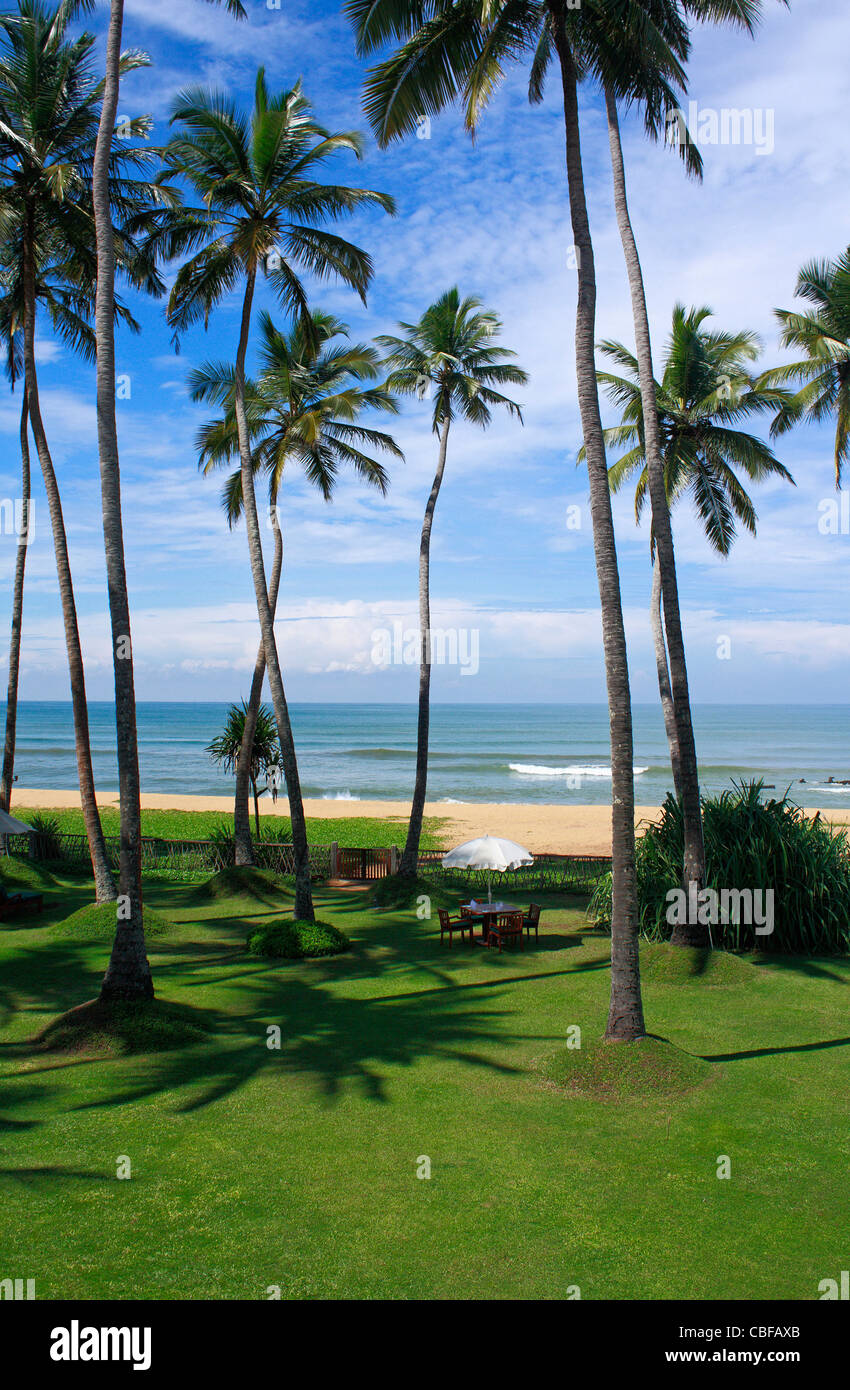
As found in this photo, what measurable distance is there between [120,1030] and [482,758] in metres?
74.9

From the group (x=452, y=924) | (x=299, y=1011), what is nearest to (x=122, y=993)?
(x=299, y=1011)

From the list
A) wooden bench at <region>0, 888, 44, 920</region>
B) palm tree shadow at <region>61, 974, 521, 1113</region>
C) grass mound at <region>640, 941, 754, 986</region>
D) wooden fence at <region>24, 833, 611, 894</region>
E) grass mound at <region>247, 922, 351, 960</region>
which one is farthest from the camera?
wooden fence at <region>24, 833, 611, 894</region>

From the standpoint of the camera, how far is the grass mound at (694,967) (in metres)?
13.2

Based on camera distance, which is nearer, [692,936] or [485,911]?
[692,936]

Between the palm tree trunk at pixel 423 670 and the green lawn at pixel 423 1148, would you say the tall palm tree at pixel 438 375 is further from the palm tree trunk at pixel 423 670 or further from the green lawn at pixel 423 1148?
the green lawn at pixel 423 1148

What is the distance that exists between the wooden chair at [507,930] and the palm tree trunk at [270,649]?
3.42 meters

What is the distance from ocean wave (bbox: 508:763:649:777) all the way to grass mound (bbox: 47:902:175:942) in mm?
53497

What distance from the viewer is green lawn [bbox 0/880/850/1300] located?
566 centimetres

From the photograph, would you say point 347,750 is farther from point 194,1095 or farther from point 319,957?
point 194,1095

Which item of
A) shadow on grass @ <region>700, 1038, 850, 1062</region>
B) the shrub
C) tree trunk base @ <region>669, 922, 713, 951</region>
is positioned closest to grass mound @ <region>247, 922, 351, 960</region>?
tree trunk base @ <region>669, 922, 713, 951</region>

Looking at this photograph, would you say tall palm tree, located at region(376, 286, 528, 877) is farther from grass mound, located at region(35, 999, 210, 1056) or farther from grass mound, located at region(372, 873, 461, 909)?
grass mound, located at region(35, 999, 210, 1056)

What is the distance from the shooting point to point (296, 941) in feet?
49.6

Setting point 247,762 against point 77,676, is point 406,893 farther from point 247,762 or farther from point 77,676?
point 77,676

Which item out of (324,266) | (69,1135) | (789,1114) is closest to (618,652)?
(789,1114)
